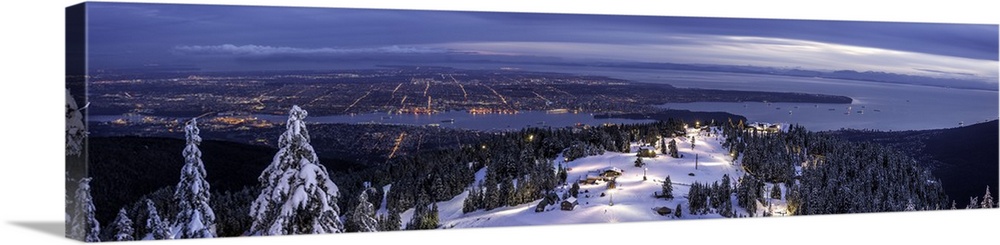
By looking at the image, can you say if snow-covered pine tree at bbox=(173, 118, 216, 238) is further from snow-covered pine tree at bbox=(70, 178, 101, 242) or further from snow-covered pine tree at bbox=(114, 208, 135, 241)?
snow-covered pine tree at bbox=(70, 178, 101, 242)

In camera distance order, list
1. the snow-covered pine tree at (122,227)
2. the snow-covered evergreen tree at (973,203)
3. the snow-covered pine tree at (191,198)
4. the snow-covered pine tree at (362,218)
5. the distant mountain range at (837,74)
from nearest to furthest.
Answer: the snow-covered pine tree at (122,227) → the snow-covered pine tree at (191,198) → the snow-covered pine tree at (362,218) → the distant mountain range at (837,74) → the snow-covered evergreen tree at (973,203)

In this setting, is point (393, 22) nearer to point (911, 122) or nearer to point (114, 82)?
point (114, 82)

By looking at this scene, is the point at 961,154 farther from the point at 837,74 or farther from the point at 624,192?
the point at 624,192

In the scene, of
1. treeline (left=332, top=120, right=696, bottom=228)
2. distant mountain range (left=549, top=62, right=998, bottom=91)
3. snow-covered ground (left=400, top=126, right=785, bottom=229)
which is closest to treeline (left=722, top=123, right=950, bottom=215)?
snow-covered ground (left=400, top=126, right=785, bottom=229)

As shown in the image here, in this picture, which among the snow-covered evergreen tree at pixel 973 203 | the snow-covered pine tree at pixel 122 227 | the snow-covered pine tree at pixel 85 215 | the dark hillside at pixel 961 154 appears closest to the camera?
the snow-covered pine tree at pixel 85 215

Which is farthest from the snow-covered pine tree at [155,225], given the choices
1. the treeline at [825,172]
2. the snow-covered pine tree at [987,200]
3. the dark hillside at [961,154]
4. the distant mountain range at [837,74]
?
the snow-covered pine tree at [987,200]

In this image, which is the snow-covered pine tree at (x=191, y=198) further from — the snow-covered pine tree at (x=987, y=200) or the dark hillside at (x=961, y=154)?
the snow-covered pine tree at (x=987, y=200)

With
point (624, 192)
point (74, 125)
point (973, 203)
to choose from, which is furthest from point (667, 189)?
point (74, 125)
